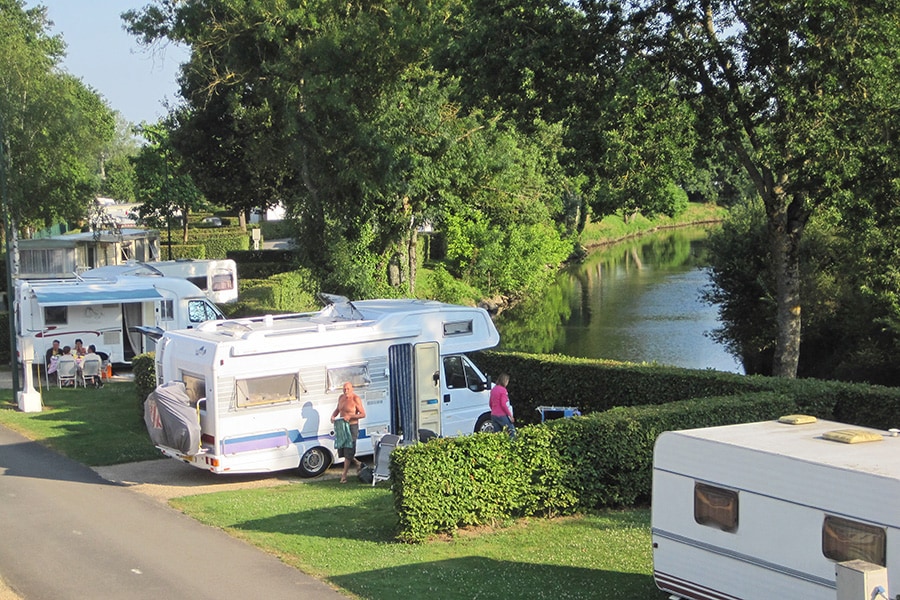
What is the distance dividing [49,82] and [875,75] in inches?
1071

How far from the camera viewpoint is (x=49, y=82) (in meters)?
34.3

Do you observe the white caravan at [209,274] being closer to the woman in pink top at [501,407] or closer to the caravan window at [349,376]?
the caravan window at [349,376]

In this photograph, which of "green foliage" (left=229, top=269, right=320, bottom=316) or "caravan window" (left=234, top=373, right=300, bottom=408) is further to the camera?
"green foliage" (left=229, top=269, right=320, bottom=316)

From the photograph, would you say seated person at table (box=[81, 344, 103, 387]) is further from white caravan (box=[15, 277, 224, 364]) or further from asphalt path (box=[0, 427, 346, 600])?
asphalt path (box=[0, 427, 346, 600])

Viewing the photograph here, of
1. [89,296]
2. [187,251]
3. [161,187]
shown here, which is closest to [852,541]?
[89,296]

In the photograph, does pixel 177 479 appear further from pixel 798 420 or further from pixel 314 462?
pixel 798 420

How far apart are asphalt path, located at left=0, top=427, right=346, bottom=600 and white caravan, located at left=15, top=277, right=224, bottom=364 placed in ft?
35.6

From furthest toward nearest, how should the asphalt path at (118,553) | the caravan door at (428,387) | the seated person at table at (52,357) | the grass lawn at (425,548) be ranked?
the seated person at table at (52,357) → the caravan door at (428,387) → the asphalt path at (118,553) → the grass lawn at (425,548)

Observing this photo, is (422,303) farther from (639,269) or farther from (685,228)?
(685,228)

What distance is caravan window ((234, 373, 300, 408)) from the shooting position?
49.4 ft

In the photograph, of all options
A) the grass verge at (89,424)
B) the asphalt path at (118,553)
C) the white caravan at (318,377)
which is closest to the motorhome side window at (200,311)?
the grass verge at (89,424)

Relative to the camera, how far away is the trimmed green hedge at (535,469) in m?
11.5

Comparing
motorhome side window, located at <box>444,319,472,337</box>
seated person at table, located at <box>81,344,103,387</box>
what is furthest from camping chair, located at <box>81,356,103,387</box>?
motorhome side window, located at <box>444,319,472,337</box>

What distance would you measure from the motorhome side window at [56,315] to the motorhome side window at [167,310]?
254cm
